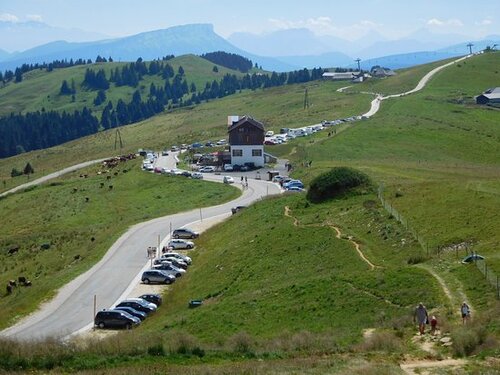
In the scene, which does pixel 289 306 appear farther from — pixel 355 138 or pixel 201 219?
pixel 355 138

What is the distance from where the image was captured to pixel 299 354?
2370cm

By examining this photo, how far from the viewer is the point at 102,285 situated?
46500 mm

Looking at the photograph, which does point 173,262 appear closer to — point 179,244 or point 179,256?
point 179,256

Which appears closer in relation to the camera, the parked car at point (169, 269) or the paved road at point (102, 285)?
the paved road at point (102, 285)

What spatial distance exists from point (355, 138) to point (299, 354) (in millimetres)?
79679

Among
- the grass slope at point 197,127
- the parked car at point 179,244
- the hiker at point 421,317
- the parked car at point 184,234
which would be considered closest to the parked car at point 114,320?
the hiker at point 421,317

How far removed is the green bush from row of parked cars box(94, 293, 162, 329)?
17.7 meters

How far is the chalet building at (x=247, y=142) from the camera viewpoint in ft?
323

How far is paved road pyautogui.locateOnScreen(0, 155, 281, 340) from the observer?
38156 millimetres

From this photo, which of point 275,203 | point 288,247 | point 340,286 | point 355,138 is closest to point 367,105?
point 355,138

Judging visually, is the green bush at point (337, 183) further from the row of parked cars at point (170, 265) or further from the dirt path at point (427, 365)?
the dirt path at point (427, 365)

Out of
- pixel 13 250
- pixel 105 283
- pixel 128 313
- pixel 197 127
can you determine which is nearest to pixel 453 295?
pixel 128 313

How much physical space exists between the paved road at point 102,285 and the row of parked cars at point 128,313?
1438 millimetres

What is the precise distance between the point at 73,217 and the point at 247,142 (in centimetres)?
3017
